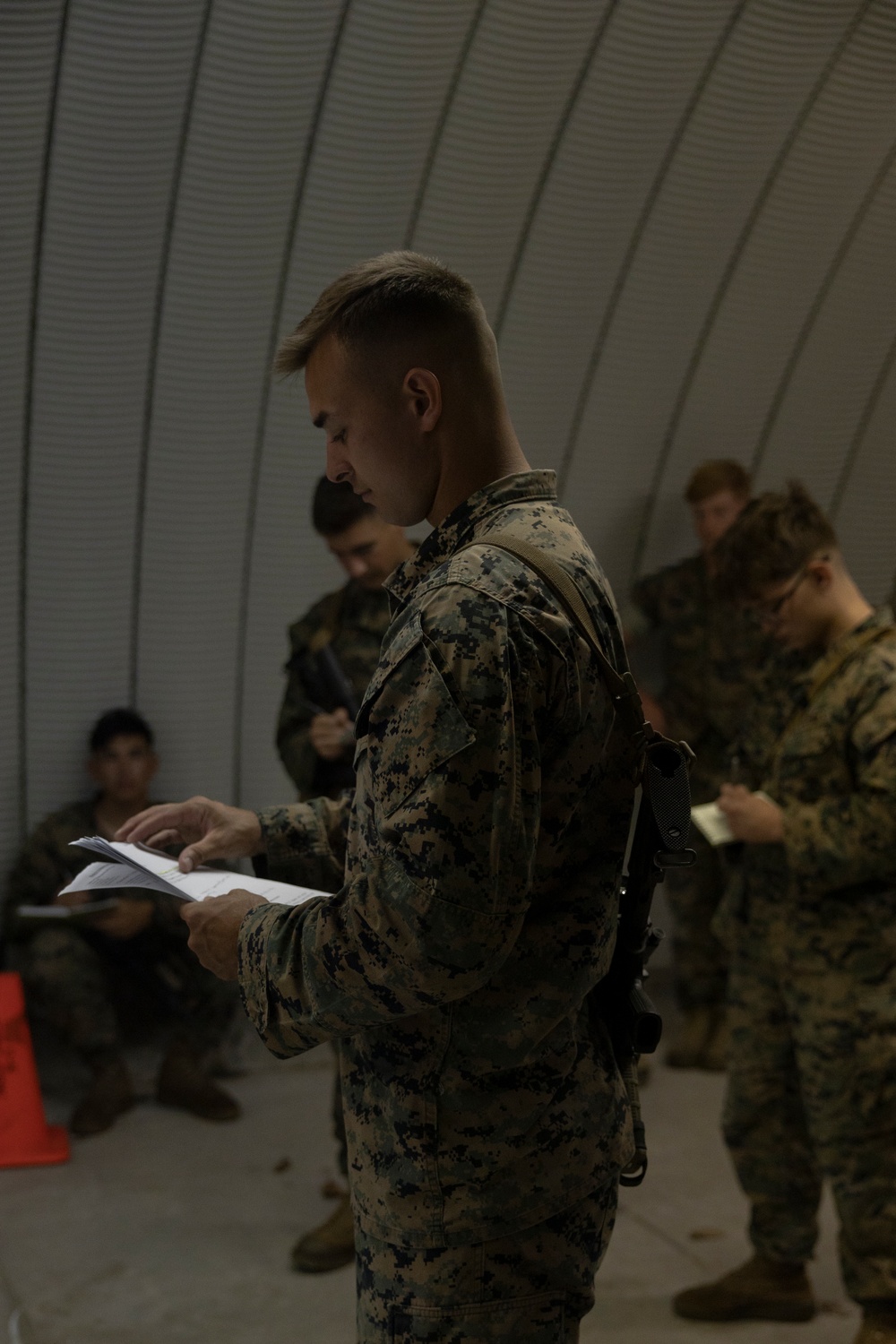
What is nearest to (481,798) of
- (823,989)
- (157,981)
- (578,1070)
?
(578,1070)

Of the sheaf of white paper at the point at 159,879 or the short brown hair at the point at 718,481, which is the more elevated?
the short brown hair at the point at 718,481

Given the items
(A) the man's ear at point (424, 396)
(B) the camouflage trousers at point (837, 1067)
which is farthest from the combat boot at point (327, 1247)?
(A) the man's ear at point (424, 396)

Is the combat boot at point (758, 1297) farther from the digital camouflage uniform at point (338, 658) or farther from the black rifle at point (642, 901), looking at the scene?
Answer: the black rifle at point (642, 901)

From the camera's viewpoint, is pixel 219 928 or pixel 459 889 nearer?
pixel 459 889

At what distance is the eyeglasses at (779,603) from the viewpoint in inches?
138

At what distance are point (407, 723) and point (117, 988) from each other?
15.3ft

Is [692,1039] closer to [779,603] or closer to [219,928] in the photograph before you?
[779,603]

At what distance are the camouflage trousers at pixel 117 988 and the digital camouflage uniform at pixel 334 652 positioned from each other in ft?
4.86

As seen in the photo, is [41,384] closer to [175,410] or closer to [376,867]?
[175,410]

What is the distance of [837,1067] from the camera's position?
3445mm

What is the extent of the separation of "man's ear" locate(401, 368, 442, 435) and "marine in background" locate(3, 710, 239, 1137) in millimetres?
3988

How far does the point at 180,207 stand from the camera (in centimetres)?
527

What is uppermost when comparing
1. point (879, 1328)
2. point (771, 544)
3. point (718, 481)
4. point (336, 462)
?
point (718, 481)

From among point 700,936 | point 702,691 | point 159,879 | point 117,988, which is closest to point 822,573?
point 159,879
